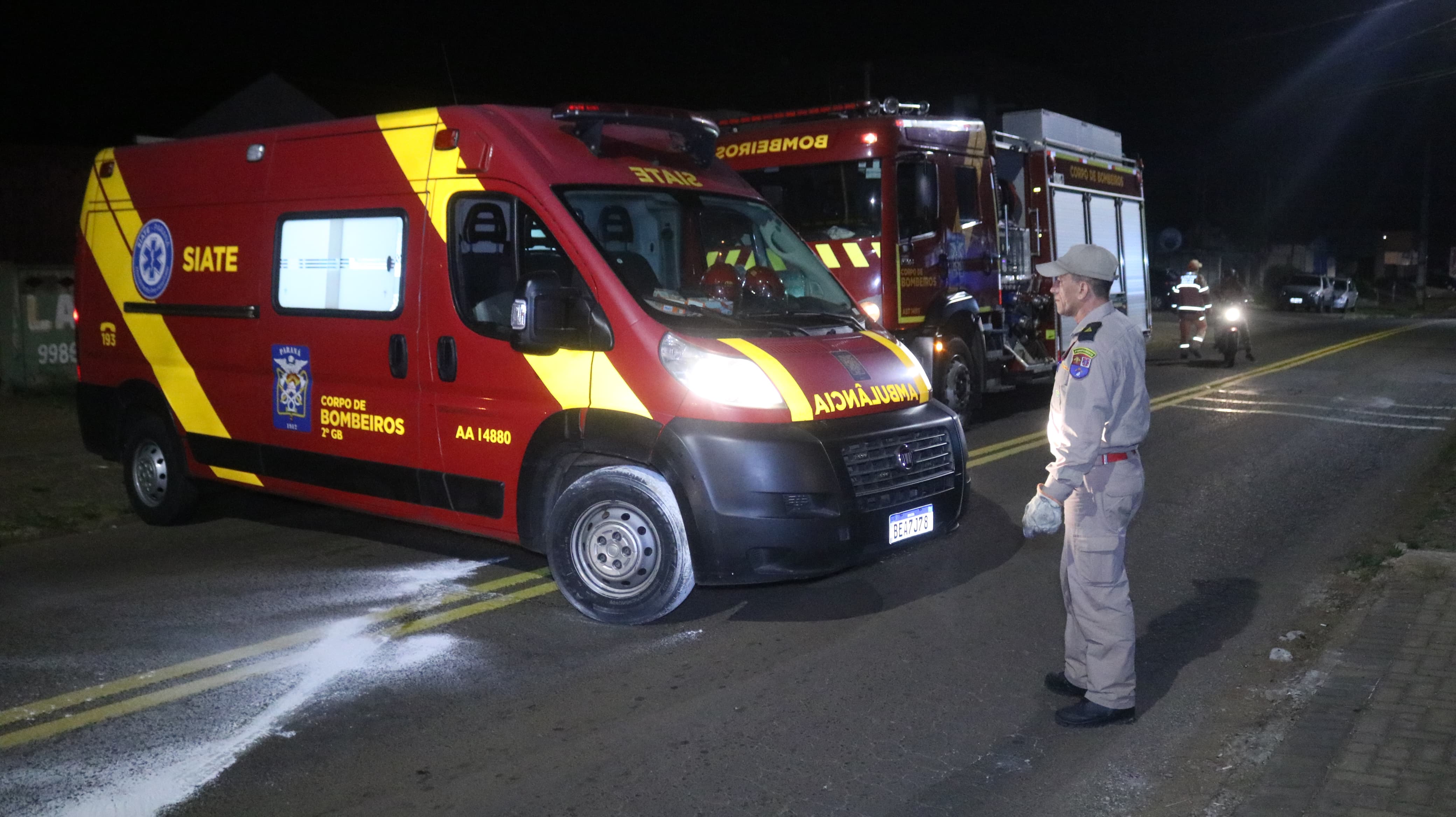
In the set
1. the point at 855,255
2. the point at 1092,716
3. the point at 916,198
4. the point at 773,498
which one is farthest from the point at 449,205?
the point at 916,198

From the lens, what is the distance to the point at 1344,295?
48.1m

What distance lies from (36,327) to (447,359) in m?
10.4

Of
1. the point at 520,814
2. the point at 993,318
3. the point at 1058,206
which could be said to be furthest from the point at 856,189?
the point at 520,814

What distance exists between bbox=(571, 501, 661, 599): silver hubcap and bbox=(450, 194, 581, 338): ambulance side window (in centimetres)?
107

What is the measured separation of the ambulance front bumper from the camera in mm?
5711

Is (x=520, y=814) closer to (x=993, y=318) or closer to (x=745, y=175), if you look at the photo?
(x=745, y=175)

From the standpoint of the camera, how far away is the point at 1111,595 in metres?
4.81

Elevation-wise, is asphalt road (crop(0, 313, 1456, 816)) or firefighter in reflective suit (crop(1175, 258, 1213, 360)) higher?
firefighter in reflective suit (crop(1175, 258, 1213, 360))

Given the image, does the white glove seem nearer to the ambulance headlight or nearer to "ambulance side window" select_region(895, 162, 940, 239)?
the ambulance headlight

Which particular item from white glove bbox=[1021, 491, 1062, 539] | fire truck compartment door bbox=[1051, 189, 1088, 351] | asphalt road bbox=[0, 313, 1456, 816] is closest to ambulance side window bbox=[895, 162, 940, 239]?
fire truck compartment door bbox=[1051, 189, 1088, 351]

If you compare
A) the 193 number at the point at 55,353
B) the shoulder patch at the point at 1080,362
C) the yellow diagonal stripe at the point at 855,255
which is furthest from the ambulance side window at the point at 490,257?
the 193 number at the point at 55,353

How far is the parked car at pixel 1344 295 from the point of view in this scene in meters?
47.7

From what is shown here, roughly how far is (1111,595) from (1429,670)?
5.17 ft

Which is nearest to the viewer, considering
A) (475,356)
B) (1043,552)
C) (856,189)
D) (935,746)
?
(935,746)
